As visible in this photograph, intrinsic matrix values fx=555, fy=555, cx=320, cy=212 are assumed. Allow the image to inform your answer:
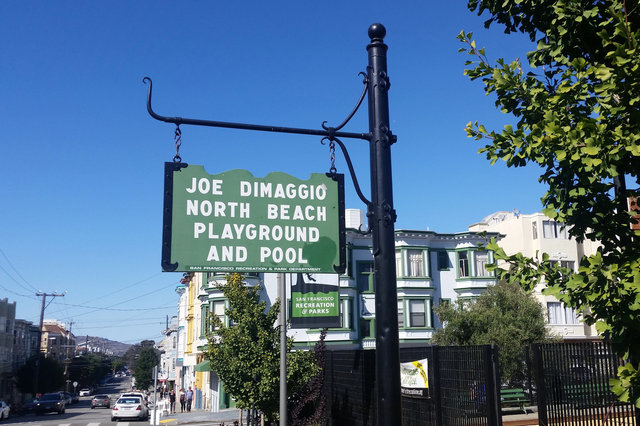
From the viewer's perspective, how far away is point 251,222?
4.61 meters

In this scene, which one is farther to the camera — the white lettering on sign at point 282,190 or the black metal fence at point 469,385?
the black metal fence at point 469,385

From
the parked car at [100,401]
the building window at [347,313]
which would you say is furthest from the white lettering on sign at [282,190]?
the parked car at [100,401]

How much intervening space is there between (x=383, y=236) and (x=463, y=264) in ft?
120

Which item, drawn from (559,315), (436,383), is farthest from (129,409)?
(559,315)

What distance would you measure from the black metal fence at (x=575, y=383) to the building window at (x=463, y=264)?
30.7 metres

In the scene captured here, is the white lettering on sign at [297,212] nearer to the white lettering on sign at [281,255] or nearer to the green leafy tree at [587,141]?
the white lettering on sign at [281,255]

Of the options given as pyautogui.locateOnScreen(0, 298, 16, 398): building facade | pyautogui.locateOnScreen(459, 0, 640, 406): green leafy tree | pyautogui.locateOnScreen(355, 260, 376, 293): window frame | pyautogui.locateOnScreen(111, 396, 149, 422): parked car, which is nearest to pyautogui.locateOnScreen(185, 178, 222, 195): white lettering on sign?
pyautogui.locateOnScreen(459, 0, 640, 406): green leafy tree

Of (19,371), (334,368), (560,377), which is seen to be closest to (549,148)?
(560,377)

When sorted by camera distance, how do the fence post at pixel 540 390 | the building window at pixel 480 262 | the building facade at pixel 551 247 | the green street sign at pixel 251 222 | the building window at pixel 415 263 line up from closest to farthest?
the green street sign at pixel 251 222 < the fence post at pixel 540 390 < the building window at pixel 415 263 < the building window at pixel 480 262 < the building facade at pixel 551 247

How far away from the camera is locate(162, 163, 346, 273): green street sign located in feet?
14.5

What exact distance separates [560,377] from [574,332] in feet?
116

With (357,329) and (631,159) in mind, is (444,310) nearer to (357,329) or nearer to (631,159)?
(357,329)

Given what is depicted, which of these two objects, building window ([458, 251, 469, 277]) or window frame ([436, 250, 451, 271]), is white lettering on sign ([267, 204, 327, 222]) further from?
building window ([458, 251, 469, 277])

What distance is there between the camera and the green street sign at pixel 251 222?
14.5 feet
